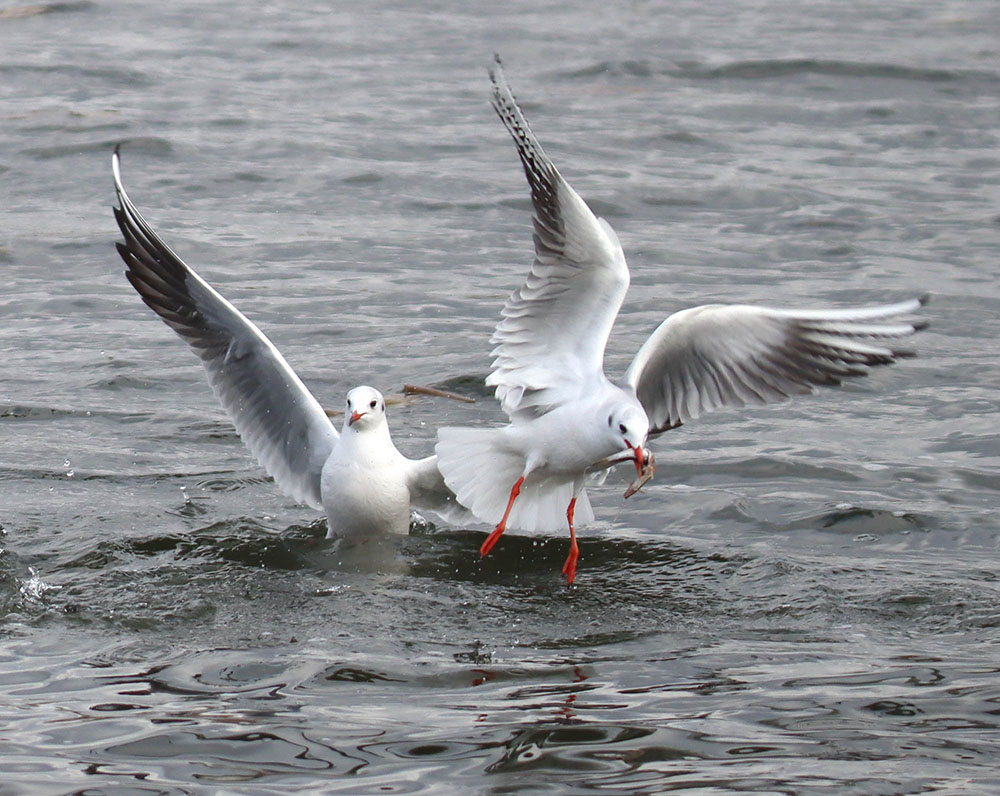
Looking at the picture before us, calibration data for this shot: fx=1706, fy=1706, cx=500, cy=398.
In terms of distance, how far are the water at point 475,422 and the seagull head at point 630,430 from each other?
604 millimetres

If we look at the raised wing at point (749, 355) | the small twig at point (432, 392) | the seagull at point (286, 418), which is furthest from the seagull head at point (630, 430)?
the small twig at point (432, 392)

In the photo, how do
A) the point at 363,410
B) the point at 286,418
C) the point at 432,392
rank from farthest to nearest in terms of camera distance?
the point at 432,392, the point at 286,418, the point at 363,410

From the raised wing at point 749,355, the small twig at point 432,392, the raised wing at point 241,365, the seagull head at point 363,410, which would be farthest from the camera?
the small twig at point 432,392

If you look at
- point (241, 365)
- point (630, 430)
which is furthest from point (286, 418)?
point (630, 430)

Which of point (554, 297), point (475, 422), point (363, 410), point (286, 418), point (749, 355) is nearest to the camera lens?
point (554, 297)

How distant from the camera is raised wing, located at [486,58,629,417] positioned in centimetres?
683

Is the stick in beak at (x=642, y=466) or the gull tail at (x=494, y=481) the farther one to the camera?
the gull tail at (x=494, y=481)

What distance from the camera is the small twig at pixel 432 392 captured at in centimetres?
886

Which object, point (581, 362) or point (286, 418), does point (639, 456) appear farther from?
point (286, 418)

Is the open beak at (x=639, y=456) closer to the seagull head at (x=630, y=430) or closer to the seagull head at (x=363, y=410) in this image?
the seagull head at (x=630, y=430)

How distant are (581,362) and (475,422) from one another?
2.08m

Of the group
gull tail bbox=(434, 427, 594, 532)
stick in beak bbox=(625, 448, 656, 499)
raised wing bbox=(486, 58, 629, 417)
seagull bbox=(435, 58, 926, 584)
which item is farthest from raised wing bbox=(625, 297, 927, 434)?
gull tail bbox=(434, 427, 594, 532)

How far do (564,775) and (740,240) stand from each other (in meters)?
8.11

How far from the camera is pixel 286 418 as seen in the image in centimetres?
779
